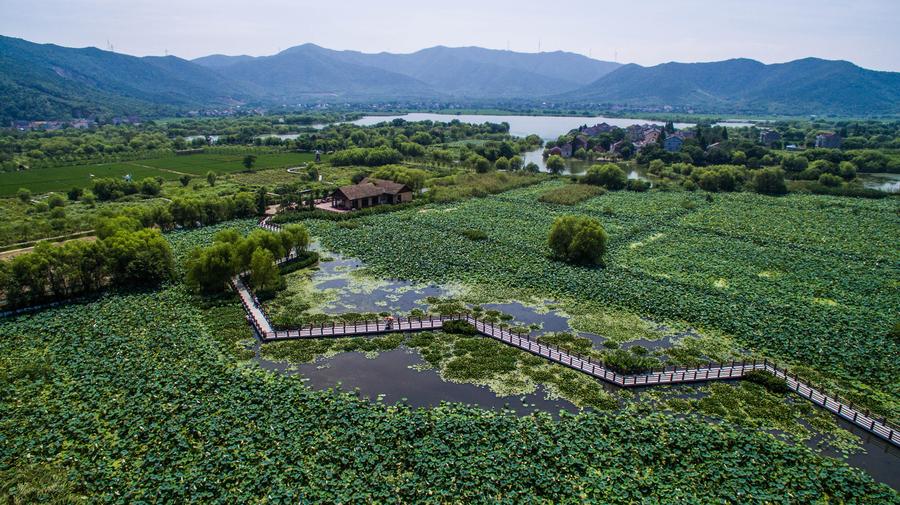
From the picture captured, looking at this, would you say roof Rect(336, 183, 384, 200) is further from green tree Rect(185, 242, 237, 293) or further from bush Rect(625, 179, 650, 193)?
bush Rect(625, 179, 650, 193)

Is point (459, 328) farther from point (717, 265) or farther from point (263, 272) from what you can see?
point (717, 265)

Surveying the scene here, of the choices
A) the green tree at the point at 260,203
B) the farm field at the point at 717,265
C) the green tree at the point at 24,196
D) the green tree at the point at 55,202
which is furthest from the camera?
the green tree at the point at 24,196

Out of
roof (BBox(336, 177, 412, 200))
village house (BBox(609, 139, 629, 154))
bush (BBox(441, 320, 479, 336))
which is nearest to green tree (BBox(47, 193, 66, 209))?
roof (BBox(336, 177, 412, 200))

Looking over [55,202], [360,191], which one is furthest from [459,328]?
[55,202]

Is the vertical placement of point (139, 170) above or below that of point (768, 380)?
above

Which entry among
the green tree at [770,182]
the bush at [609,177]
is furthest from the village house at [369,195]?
the green tree at [770,182]

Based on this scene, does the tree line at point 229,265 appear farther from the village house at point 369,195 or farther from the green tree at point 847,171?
the green tree at point 847,171
